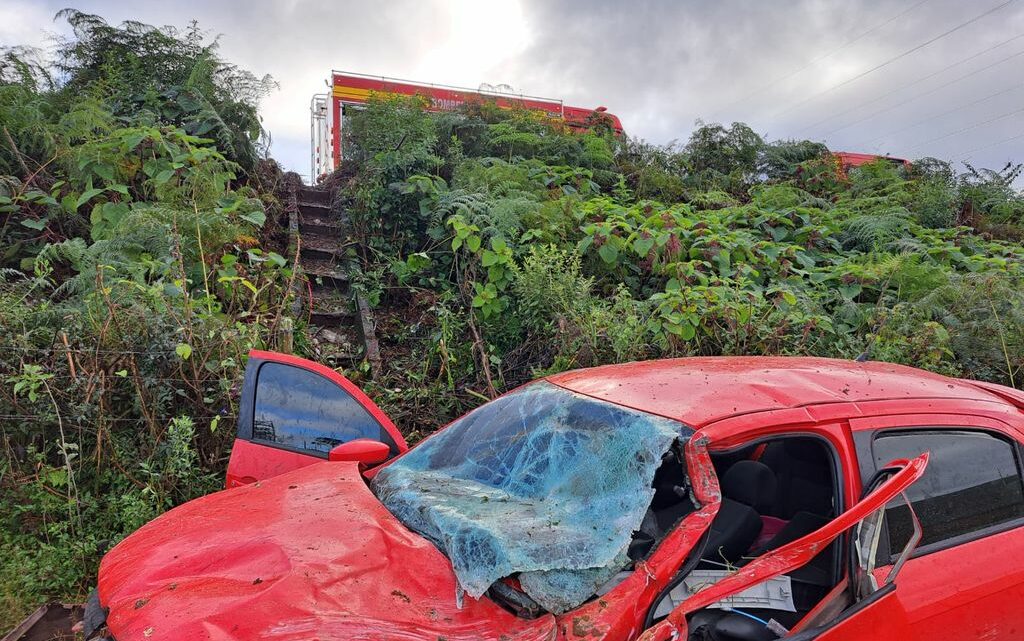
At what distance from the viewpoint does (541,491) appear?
7.48ft

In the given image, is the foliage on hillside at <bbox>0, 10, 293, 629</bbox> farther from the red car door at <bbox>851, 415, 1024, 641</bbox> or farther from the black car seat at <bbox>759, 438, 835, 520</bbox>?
the red car door at <bbox>851, 415, 1024, 641</bbox>

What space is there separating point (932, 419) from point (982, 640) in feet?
2.41

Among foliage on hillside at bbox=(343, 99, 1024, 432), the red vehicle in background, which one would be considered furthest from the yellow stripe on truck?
the red vehicle in background

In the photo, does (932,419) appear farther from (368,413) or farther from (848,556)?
(368,413)

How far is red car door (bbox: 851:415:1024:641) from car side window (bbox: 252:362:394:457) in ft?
7.79

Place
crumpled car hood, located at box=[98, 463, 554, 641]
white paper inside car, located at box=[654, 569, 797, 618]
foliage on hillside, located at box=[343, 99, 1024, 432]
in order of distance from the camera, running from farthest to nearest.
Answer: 1. foliage on hillside, located at box=[343, 99, 1024, 432]
2. white paper inside car, located at box=[654, 569, 797, 618]
3. crumpled car hood, located at box=[98, 463, 554, 641]

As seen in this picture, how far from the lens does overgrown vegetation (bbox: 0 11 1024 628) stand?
4.08 meters

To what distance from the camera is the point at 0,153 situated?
22.0ft

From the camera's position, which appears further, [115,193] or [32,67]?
[32,67]

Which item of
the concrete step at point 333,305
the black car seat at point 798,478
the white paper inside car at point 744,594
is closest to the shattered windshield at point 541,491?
the white paper inside car at point 744,594

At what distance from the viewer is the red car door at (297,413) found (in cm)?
329

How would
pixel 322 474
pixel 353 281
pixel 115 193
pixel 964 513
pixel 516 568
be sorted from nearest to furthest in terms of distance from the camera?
1. pixel 516 568
2. pixel 964 513
3. pixel 322 474
4. pixel 115 193
5. pixel 353 281

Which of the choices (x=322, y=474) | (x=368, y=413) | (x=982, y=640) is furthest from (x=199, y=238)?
(x=982, y=640)

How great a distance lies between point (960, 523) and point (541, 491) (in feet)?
4.85
